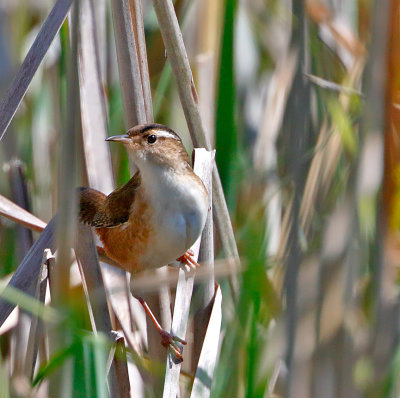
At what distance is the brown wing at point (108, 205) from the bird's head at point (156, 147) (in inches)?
3.5

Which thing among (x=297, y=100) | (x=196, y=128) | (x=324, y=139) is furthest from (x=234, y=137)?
(x=297, y=100)

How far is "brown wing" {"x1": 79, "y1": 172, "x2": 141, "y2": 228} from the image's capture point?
2.32 m

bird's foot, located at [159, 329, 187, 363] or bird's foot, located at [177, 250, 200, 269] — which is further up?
bird's foot, located at [177, 250, 200, 269]

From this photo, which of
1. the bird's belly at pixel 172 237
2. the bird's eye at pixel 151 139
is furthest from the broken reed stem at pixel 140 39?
the bird's belly at pixel 172 237

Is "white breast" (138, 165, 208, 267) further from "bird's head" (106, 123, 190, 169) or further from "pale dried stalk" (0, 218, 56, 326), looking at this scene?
"pale dried stalk" (0, 218, 56, 326)

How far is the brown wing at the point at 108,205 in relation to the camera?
7.63 feet

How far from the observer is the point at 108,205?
7.63 feet

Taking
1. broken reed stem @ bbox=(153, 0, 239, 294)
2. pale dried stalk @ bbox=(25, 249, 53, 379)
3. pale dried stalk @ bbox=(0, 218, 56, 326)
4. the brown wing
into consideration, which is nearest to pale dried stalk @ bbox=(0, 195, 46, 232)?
the brown wing

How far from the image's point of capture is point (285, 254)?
1.39 meters

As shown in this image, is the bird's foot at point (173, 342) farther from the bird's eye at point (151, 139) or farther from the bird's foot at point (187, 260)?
the bird's eye at point (151, 139)

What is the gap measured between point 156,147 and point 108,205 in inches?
10.3

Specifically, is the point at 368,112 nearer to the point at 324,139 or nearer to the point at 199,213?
the point at 324,139

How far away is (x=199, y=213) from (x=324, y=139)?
26.9 inches

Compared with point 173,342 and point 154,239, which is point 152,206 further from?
point 173,342
